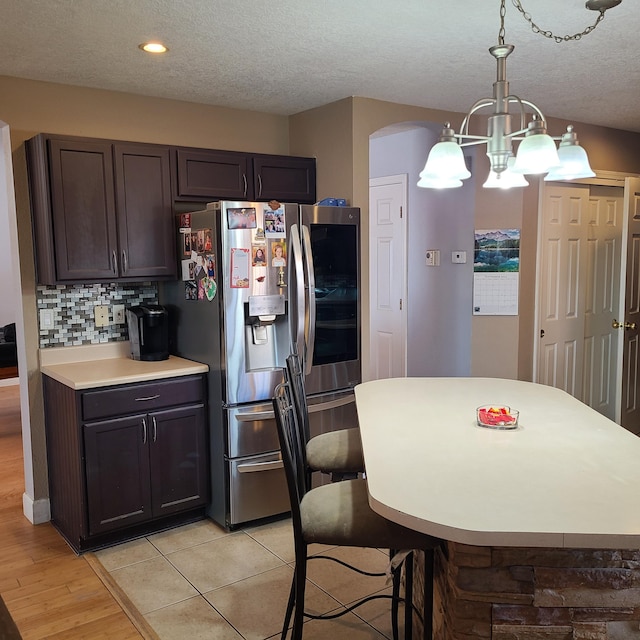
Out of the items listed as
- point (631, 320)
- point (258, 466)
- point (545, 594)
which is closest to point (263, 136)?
point (258, 466)

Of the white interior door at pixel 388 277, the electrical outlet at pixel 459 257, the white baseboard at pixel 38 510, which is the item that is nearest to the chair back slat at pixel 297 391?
the white baseboard at pixel 38 510

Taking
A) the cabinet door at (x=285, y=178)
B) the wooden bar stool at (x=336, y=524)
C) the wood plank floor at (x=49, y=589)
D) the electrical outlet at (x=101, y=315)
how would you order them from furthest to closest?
1. the cabinet door at (x=285, y=178)
2. the electrical outlet at (x=101, y=315)
3. the wood plank floor at (x=49, y=589)
4. the wooden bar stool at (x=336, y=524)

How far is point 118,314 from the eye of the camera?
12.2 feet

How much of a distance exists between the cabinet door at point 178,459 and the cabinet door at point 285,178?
4.78 feet

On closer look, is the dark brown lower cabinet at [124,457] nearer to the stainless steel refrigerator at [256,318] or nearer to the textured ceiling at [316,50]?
the stainless steel refrigerator at [256,318]

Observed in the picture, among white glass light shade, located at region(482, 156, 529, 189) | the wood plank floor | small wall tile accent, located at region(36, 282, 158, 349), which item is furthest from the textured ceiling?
the wood plank floor

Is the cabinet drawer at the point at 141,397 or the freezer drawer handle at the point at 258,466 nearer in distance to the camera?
the cabinet drawer at the point at 141,397

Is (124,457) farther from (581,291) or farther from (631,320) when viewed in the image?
(631,320)

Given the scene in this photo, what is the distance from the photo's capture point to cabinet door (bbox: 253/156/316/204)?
3.94 m

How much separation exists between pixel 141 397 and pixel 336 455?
1.19 meters

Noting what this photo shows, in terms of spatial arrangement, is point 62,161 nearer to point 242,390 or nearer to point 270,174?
point 270,174

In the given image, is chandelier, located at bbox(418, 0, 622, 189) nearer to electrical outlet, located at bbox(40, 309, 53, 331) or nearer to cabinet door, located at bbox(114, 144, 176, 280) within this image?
cabinet door, located at bbox(114, 144, 176, 280)

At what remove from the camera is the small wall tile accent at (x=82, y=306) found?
3480 mm

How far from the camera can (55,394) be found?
130 inches
